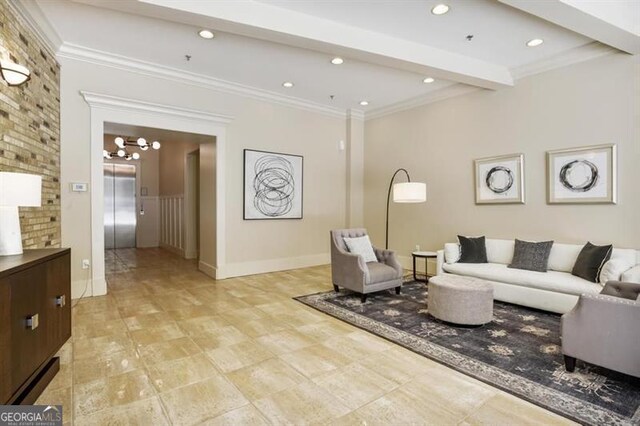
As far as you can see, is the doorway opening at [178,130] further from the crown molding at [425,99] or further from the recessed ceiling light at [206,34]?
the crown molding at [425,99]

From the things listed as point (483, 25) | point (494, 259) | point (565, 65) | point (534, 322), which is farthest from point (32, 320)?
point (565, 65)

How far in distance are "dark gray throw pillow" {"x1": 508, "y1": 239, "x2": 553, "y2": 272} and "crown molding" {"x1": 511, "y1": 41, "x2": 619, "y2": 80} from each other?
7.60 feet

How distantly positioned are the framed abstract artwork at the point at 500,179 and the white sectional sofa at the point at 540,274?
2.15 feet

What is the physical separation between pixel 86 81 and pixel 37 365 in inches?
144

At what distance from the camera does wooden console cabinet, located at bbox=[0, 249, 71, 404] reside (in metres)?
1.79

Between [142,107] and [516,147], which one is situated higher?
[142,107]

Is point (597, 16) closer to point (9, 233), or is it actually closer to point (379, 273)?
point (379, 273)

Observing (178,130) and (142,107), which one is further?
(178,130)

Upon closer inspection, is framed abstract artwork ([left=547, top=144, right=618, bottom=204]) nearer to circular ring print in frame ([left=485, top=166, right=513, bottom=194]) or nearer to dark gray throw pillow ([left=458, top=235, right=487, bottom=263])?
circular ring print in frame ([left=485, top=166, right=513, bottom=194])

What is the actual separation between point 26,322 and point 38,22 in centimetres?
317

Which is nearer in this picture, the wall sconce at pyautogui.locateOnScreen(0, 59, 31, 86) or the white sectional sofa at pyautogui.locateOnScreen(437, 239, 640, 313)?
the wall sconce at pyautogui.locateOnScreen(0, 59, 31, 86)

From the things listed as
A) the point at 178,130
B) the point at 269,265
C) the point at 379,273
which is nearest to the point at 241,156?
the point at 178,130

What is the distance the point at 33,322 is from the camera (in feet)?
6.75

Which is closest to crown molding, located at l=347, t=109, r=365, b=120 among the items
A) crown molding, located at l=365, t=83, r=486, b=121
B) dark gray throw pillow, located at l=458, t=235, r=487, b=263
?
crown molding, located at l=365, t=83, r=486, b=121
